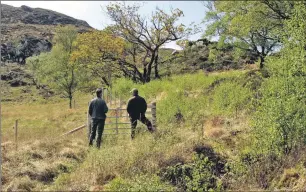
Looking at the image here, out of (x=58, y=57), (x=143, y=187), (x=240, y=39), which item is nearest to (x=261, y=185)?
(x=143, y=187)

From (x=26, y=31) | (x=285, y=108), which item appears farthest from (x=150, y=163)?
(x=26, y=31)

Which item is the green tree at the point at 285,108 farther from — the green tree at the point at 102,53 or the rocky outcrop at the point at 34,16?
the rocky outcrop at the point at 34,16

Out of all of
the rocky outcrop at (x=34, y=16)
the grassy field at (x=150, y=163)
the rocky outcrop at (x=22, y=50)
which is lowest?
the grassy field at (x=150, y=163)

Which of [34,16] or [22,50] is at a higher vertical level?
[34,16]

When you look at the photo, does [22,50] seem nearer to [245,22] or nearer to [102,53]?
[102,53]

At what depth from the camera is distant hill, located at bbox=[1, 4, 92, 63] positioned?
116m

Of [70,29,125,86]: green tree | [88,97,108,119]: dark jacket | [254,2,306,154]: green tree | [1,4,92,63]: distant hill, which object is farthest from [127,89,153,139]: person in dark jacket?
[1,4,92,63]: distant hill

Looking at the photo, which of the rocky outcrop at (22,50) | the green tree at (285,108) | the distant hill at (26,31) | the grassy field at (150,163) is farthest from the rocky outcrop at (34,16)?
the green tree at (285,108)

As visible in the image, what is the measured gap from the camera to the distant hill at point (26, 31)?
116 metres

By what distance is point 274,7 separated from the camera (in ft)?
70.7

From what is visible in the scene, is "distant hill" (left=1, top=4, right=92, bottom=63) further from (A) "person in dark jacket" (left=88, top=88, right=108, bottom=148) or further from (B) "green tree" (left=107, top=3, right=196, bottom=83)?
(A) "person in dark jacket" (left=88, top=88, right=108, bottom=148)

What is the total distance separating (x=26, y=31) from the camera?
436ft

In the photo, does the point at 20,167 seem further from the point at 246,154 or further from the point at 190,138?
the point at 246,154

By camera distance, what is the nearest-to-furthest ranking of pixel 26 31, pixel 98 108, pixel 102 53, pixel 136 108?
pixel 98 108 → pixel 136 108 → pixel 102 53 → pixel 26 31
